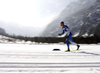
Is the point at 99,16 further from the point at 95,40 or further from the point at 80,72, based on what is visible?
the point at 80,72

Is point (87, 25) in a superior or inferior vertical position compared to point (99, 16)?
inferior

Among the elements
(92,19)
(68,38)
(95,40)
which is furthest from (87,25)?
(68,38)

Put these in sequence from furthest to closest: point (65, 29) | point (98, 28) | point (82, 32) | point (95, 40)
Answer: point (82, 32) < point (98, 28) < point (95, 40) < point (65, 29)

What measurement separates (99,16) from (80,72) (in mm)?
133868

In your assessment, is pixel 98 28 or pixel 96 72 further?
pixel 98 28

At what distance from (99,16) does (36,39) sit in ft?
388

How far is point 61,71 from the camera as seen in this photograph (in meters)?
1.99

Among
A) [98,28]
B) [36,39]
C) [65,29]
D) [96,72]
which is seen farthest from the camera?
[98,28]

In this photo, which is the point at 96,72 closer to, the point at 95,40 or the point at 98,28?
the point at 95,40

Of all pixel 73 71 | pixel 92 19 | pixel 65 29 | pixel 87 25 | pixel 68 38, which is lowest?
pixel 73 71

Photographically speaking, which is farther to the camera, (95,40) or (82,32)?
(82,32)

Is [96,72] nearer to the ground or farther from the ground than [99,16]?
nearer to the ground

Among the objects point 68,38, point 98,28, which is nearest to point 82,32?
point 98,28

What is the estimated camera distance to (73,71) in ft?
6.57
